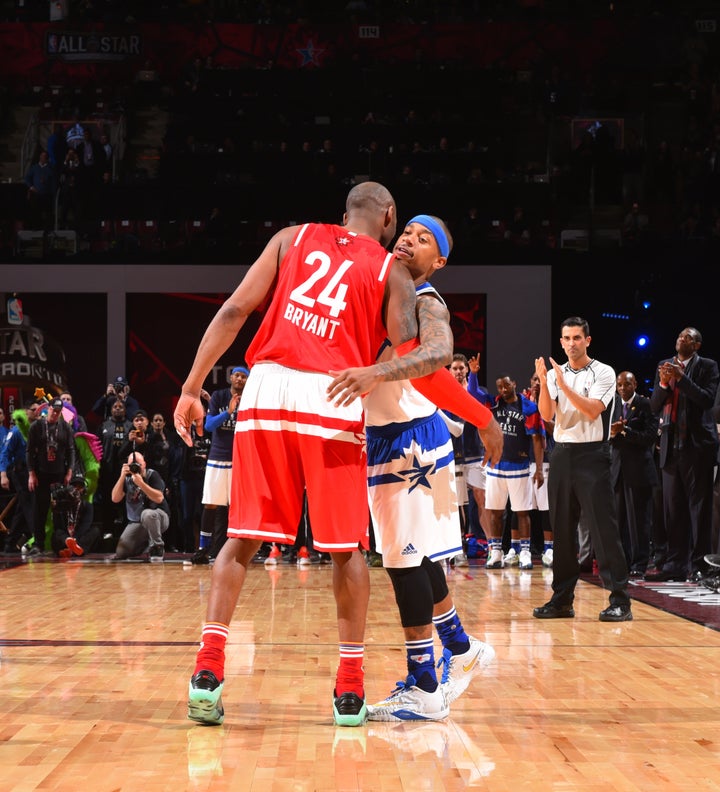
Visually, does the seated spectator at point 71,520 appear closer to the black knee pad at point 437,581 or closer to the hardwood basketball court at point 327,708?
the hardwood basketball court at point 327,708

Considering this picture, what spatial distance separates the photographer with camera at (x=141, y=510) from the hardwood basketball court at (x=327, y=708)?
4.34 metres

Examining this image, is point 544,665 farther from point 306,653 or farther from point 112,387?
point 112,387

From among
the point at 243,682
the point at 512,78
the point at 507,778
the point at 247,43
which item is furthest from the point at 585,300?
the point at 507,778

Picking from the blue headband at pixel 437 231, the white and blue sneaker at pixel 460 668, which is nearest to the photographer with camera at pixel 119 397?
the white and blue sneaker at pixel 460 668

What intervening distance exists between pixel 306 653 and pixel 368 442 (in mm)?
1627

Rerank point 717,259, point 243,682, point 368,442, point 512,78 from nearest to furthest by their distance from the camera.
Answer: point 368,442, point 243,682, point 717,259, point 512,78

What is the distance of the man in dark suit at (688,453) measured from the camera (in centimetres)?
877

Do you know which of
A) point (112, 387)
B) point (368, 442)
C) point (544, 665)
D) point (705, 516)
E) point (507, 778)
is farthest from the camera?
point (112, 387)

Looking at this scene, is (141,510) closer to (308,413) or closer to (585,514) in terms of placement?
(585,514)

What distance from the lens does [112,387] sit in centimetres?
1324

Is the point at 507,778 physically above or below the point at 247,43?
below

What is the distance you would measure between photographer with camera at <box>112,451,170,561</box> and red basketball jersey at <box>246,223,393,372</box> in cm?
809

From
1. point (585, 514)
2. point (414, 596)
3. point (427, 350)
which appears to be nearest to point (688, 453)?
point (585, 514)

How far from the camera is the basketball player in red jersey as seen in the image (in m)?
3.38
